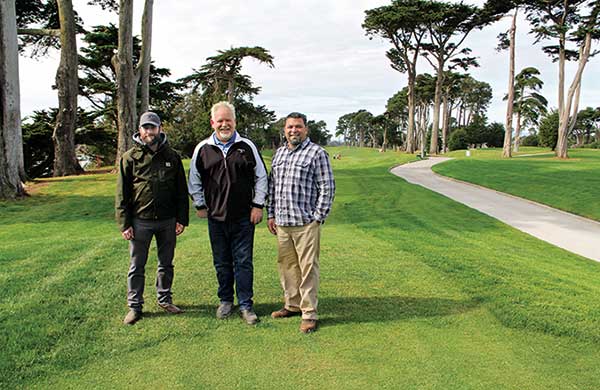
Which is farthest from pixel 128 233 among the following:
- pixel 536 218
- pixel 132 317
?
pixel 536 218

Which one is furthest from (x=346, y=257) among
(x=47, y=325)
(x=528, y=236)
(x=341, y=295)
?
(x=528, y=236)

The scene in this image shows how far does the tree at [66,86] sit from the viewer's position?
16.3m

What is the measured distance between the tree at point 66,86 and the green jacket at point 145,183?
15.6 metres

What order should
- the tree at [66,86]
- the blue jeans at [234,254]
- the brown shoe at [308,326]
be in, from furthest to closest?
the tree at [66,86] < the blue jeans at [234,254] < the brown shoe at [308,326]

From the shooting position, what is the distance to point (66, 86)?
17.2 m

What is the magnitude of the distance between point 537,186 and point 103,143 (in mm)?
21444

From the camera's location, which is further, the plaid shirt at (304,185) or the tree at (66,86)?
the tree at (66,86)

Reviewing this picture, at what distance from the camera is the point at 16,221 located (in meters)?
10.0

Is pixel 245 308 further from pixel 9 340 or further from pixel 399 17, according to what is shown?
pixel 399 17

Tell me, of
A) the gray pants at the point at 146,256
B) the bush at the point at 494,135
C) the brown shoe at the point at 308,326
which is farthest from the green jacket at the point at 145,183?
the bush at the point at 494,135

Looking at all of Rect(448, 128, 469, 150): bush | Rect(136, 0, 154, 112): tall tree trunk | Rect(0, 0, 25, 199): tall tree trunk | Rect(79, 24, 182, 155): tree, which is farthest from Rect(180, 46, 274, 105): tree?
Rect(448, 128, 469, 150): bush

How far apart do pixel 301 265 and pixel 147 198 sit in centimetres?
156

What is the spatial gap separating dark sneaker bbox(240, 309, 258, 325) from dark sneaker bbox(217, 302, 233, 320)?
0.14 m

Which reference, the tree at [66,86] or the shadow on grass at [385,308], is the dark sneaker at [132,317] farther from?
the tree at [66,86]
